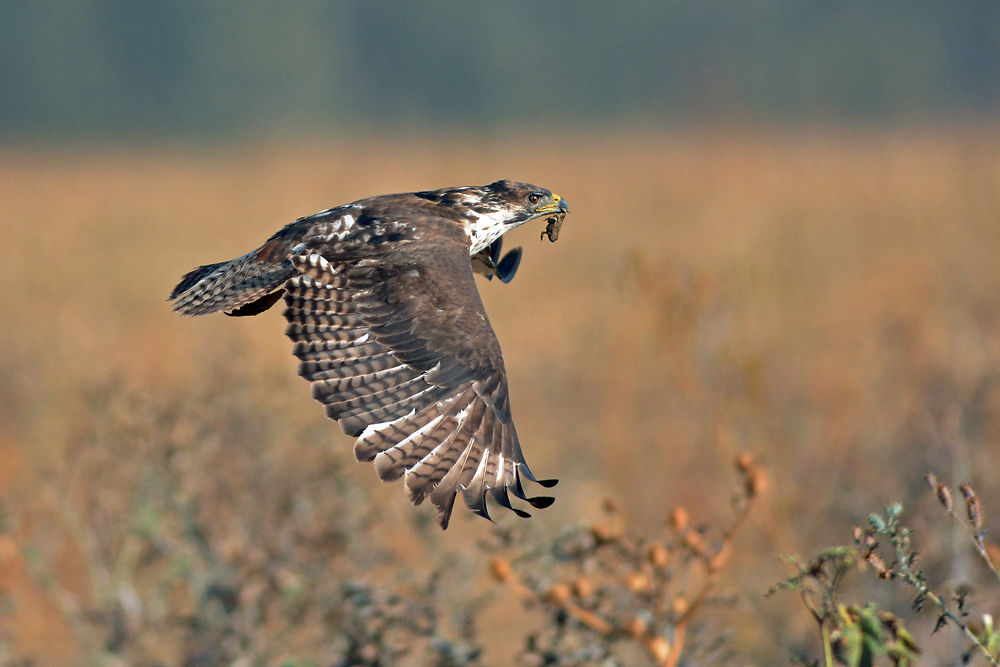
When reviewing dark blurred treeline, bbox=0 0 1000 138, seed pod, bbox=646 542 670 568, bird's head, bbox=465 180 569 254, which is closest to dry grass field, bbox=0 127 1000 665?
seed pod, bbox=646 542 670 568

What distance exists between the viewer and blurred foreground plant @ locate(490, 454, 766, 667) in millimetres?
2883

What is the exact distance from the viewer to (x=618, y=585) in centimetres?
322

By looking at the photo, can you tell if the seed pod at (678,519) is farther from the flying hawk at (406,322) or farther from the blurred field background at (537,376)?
the blurred field background at (537,376)

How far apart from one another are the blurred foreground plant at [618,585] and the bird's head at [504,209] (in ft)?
4.51

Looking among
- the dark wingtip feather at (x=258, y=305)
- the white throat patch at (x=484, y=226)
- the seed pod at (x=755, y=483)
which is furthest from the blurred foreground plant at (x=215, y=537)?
the seed pod at (x=755, y=483)

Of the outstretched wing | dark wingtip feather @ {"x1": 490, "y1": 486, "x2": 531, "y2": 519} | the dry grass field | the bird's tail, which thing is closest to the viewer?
dark wingtip feather @ {"x1": 490, "y1": 486, "x2": 531, "y2": 519}

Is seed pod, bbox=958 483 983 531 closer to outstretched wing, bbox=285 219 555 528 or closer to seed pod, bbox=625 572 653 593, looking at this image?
seed pod, bbox=625 572 653 593

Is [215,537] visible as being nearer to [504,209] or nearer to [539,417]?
[504,209]

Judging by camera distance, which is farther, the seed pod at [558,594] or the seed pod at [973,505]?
the seed pod at [558,594]

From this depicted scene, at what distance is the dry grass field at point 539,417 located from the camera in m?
4.16

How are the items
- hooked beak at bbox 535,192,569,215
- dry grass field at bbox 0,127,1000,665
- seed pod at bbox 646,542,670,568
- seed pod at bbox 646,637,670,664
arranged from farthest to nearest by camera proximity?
hooked beak at bbox 535,192,569,215 < dry grass field at bbox 0,127,1000,665 < seed pod at bbox 646,542,670,568 < seed pod at bbox 646,637,670,664

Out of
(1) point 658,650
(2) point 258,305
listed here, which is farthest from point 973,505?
(2) point 258,305

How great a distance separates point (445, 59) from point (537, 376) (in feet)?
155

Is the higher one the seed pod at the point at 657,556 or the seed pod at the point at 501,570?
the seed pod at the point at 501,570
